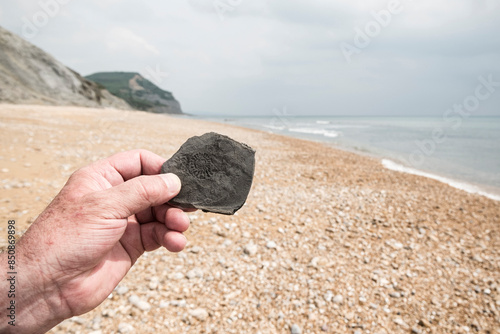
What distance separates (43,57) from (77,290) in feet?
205

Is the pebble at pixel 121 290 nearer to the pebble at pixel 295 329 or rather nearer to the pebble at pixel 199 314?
the pebble at pixel 199 314

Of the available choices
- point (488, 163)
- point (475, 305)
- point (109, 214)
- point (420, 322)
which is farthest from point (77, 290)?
point (488, 163)

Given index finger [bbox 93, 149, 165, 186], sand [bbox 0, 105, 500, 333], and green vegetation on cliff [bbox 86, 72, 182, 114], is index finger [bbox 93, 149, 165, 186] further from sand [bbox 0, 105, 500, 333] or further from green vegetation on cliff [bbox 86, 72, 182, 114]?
green vegetation on cliff [bbox 86, 72, 182, 114]

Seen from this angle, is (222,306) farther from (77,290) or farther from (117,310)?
(77,290)

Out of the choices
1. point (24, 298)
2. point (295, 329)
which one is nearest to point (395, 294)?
point (295, 329)

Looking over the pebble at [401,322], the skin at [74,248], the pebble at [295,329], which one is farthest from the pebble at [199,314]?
the pebble at [401,322]

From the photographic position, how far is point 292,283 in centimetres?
444

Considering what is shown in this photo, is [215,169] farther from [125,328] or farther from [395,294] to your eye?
[395,294]

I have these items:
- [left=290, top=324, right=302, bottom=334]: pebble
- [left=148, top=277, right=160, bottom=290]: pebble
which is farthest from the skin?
[left=290, top=324, right=302, bottom=334]: pebble

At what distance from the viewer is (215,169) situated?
307cm

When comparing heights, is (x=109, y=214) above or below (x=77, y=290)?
above

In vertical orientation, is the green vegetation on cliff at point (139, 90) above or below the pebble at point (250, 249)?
above

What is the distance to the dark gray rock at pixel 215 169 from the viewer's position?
2963mm

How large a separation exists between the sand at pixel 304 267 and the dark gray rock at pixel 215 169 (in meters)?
1.73
